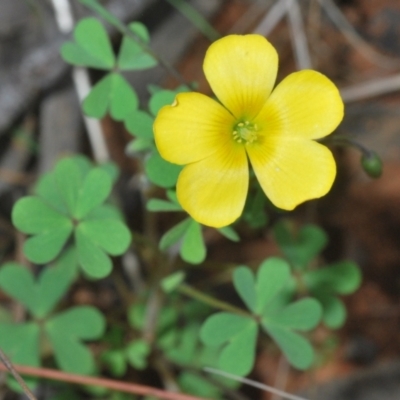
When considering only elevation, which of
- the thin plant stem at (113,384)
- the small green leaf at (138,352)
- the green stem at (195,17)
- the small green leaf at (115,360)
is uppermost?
the green stem at (195,17)

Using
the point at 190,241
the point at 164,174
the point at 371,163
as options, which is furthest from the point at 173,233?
the point at 371,163

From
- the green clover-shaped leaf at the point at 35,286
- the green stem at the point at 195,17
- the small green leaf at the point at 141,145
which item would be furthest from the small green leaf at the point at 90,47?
the green stem at the point at 195,17

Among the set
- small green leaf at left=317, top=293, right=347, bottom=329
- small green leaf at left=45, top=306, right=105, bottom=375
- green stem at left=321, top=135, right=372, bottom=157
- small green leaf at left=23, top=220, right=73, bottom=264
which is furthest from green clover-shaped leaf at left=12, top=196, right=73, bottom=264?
small green leaf at left=317, top=293, right=347, bottom=329

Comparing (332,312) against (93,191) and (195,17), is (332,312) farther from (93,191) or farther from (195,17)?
(195,17)

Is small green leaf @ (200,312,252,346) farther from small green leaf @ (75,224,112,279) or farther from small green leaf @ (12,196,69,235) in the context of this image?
small green leaf @ (12,196,69,235)

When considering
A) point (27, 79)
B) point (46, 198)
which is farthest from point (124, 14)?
point (46, 198)

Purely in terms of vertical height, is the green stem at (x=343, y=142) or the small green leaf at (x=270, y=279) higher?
the green stem at (x=343, y=142)

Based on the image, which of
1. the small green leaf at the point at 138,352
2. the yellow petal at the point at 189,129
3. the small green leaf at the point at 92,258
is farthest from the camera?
the small green leaf at the point at 138,352

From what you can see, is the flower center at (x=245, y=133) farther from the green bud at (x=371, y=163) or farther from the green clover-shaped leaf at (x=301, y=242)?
the green clover-shaped leaf at (x=301, y=242)
